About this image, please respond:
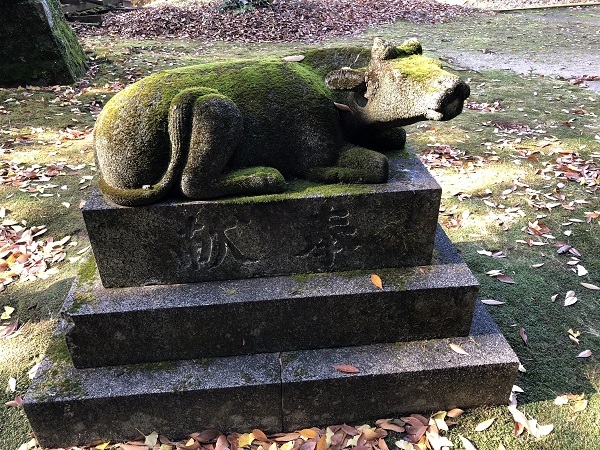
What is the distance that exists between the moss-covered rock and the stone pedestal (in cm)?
724

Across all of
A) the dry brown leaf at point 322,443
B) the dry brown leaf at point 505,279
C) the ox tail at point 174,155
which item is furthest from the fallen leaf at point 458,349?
the ox tail at point 174,155

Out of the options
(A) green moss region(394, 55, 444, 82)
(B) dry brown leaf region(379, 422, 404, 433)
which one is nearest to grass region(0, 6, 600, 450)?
(B) dry brown leaf region(379, 422, 404, 433)

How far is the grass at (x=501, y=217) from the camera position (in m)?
2.94

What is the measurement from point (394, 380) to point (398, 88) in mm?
1712

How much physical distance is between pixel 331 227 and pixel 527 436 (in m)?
1.71

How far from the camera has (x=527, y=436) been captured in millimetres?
2709

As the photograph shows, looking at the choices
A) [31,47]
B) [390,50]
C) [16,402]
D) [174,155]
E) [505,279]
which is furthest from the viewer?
[31,47]

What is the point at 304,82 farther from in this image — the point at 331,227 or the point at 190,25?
the point at 190,25

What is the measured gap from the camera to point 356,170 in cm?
272

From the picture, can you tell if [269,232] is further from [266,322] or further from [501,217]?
[501,217]

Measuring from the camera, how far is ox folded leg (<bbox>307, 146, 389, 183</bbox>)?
270 cm

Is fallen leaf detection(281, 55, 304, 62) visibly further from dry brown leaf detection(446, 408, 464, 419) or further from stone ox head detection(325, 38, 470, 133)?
dry brown leaf detection(446, 408, 464, 419)

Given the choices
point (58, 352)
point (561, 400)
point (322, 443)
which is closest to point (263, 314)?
point (322, 443)

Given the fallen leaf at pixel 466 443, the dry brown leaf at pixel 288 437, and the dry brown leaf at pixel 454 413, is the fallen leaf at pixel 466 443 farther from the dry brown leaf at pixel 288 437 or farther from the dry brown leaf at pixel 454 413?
the dry brown leaf at pixel 288 437
